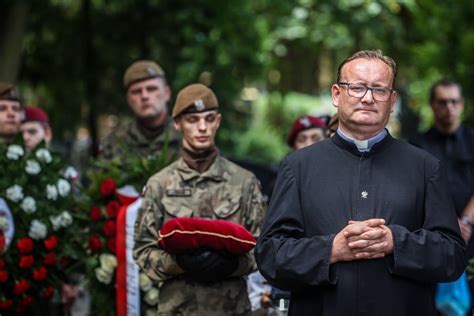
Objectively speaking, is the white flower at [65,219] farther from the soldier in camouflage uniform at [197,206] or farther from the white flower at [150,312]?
the soldier in camouflage uniform at [197,206]

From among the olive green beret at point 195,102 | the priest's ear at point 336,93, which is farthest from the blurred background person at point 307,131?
the priest's ear at point 336,93

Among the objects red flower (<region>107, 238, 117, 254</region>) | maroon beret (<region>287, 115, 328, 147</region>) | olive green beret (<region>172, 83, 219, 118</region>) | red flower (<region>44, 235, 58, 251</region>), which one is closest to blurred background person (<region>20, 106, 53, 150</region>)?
red flower (<region>44, 235, 58, 251</region>)

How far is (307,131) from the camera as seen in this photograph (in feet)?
24.4

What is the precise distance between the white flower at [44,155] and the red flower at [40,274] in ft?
3.04

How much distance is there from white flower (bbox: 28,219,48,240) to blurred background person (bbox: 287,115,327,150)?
2.04 metres

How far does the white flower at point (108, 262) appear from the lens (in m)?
6.98

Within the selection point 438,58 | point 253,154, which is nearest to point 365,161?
point 438,58

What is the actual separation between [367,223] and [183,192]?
1.99m

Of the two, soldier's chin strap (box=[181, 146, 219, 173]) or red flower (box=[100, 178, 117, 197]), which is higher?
soldier's chin strap (box=[181, 146, 219, 173])


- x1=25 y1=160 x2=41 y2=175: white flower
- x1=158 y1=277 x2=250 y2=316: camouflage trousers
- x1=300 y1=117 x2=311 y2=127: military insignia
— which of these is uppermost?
x1=300 y1=117 x2=311 y2=127: military insignia

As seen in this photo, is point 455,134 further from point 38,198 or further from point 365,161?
point 365,161

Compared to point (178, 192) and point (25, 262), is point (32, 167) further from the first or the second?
point (178, 192)

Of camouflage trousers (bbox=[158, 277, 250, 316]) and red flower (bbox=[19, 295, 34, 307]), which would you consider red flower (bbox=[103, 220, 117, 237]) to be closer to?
red flower (bbox=[19, 295, 34, 307])

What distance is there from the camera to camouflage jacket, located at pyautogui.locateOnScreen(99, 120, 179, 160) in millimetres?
7699
